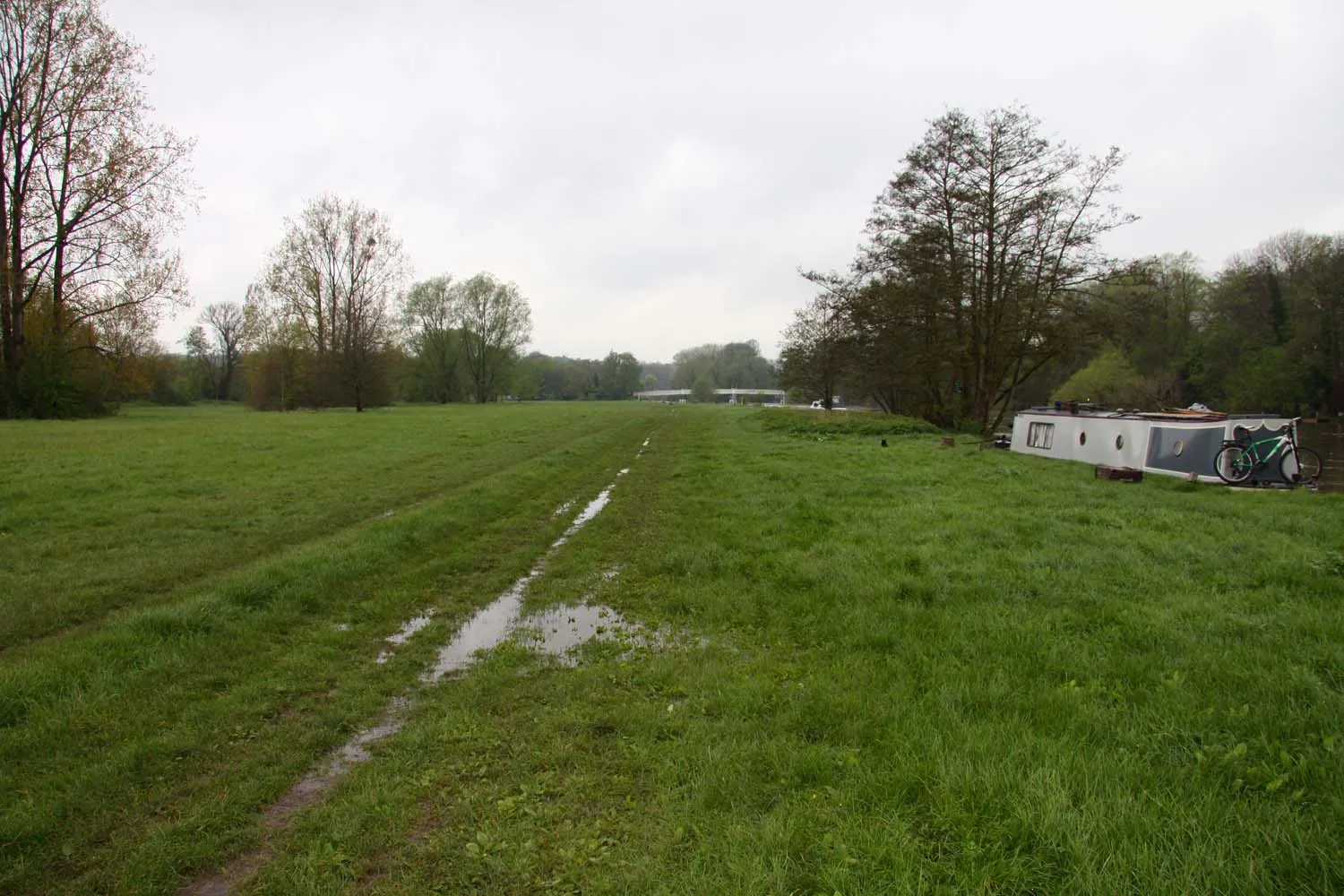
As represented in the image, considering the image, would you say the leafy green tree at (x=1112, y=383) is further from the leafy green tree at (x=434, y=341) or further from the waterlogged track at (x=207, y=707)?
the leafy green tree at (x=434, y=341)

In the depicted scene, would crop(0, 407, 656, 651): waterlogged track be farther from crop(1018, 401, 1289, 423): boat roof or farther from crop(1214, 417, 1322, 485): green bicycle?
crop(1214, 417, 1322, 485): green bicycle

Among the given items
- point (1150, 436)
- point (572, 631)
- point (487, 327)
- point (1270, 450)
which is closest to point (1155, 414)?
point (1150, 436)

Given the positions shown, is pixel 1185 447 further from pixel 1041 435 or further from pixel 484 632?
pixel 484 632

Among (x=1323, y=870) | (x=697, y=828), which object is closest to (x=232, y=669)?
(x=697, y=828)

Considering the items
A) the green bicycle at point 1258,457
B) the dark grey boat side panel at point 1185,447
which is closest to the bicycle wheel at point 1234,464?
the green bicycle at point 1258,457

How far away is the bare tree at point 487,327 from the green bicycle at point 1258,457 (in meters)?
75.0

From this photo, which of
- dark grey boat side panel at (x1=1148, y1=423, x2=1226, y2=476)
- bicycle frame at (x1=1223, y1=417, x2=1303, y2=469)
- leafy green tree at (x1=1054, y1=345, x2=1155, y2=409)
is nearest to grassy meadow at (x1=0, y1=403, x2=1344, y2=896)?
bicycle frame at (x1=1223, y1=417, x2=1303, y2=469)

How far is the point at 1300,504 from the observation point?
10.7 metres

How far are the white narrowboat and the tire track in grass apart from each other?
1563 cm

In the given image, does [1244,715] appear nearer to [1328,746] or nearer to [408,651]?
[1328,746]

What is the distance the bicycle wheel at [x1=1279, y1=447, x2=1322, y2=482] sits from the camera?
14.2m

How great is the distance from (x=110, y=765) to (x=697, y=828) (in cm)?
331

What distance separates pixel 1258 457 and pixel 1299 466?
138 centimetres

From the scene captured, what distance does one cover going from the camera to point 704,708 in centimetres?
423
